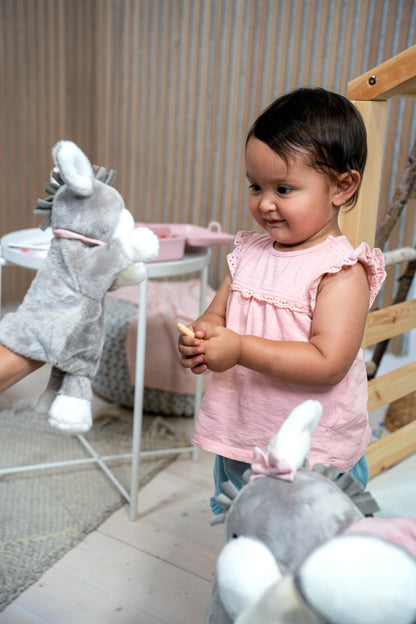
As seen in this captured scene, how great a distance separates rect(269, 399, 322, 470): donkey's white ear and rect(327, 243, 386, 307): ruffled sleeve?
276mm

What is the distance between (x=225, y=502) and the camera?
60cm

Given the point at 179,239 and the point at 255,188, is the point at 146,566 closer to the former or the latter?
the point at 179,239

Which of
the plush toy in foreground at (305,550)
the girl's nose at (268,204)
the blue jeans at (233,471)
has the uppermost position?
the girl's nose at (268,204)

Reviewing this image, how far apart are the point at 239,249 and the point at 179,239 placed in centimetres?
55

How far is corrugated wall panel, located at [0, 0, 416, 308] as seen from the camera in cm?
263

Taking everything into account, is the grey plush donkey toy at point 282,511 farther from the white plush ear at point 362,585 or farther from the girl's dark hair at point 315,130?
the girl's dark hair at point 315,130

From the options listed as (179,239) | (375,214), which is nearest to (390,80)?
(375,214)

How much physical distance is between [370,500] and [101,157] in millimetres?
3103

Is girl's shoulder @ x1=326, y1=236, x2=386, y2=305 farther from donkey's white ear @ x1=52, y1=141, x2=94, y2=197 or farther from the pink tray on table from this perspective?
the pink tray on table

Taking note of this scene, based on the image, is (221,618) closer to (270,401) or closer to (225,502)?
(225,502)

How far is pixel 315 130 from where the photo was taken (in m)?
0.81

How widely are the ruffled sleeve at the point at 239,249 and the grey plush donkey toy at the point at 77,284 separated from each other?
29 cm

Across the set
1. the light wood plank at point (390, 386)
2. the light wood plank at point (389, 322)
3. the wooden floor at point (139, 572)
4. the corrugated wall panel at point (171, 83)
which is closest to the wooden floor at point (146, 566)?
the wooden floor at point (139, 572)

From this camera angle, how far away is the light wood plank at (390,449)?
124 cm
